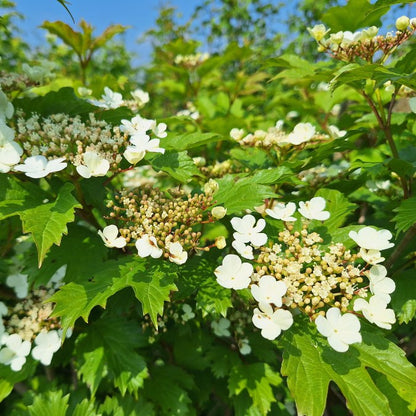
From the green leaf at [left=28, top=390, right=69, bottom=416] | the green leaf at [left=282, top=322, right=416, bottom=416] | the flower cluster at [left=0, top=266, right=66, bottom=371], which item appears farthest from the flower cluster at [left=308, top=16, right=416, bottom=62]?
the green leaf at [left=28, top=390, right=69, bottom=416]

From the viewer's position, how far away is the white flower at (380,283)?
109cm

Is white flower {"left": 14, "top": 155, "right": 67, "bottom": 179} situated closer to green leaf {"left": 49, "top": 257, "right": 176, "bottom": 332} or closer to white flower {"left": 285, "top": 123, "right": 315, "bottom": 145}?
green leaf {"left": 49, "top": 257, "right": 176, "bottom": 332}

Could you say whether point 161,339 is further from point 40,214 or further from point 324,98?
point 324,98

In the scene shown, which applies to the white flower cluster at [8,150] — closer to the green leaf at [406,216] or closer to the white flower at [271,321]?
the white flower at [271,321]

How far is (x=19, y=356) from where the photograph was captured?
4.66 feet

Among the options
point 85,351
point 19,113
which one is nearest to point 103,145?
point 19,113

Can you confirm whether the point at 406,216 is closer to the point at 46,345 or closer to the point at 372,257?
the point at 372,257

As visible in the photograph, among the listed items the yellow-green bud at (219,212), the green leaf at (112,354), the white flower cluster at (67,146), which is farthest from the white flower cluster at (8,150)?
the green leaf at (112,354)

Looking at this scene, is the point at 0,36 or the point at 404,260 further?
the point at 0,36

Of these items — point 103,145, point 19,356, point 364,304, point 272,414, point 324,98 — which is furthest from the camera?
point 324,98

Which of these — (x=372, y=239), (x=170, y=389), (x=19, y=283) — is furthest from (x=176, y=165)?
(x=170, y=389)

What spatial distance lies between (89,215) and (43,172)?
369mm

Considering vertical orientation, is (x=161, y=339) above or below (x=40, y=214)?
below

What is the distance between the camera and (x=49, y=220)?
112cm
